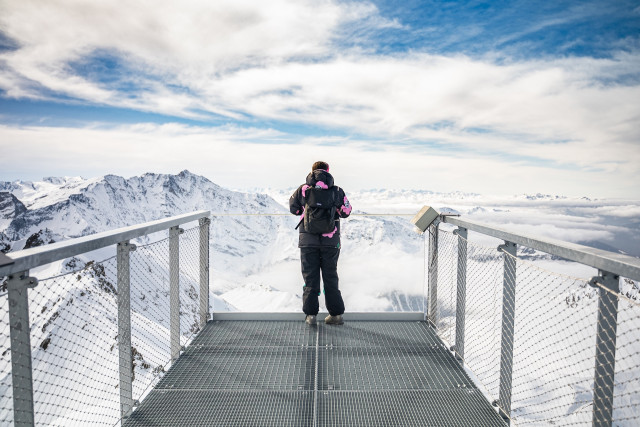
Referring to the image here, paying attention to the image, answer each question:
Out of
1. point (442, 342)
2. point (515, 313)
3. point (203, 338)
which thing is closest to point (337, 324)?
point (442, 342)

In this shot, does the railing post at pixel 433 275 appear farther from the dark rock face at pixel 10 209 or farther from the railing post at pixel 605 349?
the dark rock face at pixel 10 209

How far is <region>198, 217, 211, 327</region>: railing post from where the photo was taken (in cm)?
431

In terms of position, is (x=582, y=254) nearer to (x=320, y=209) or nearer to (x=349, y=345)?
(x=349, y=345)

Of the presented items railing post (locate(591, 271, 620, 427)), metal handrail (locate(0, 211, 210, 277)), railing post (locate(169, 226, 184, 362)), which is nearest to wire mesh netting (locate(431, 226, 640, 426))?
railing post (locate(591, 271, 620, 427))

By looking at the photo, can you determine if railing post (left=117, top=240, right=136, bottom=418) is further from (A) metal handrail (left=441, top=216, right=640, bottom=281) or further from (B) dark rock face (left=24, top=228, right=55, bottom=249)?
(A) metal handrail (left=441, top=216, right=640, bottom=281)

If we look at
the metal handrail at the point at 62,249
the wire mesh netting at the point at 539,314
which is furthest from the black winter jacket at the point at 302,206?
the metal handrail at the point at 62,249

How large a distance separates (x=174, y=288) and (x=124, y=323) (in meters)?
0.81

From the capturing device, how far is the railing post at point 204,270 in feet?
14.1

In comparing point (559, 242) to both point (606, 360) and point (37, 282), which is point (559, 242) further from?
point (37, 282)

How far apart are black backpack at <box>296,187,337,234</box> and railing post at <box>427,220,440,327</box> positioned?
109 centimetres

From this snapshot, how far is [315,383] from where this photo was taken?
3068 mm

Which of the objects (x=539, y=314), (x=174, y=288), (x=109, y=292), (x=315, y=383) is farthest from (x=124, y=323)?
(x=539, y=314)

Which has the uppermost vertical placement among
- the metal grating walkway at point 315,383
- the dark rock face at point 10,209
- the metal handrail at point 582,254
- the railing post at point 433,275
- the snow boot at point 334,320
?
the metal handrail at point 582,254

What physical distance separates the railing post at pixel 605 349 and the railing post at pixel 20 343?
2.52m
